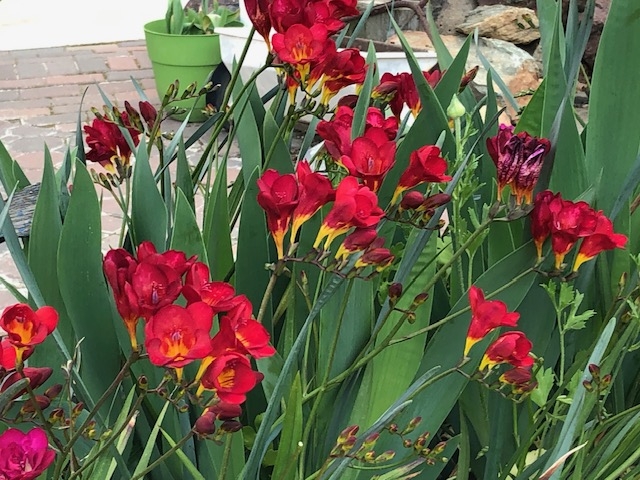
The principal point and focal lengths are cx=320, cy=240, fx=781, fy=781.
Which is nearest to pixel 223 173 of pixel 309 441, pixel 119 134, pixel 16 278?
pixel 119 134

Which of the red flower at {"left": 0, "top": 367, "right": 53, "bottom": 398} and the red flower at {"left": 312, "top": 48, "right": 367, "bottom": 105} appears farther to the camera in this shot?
the red flower at {"left": 312, "top": 48, "right": 367, "bottom": 105}

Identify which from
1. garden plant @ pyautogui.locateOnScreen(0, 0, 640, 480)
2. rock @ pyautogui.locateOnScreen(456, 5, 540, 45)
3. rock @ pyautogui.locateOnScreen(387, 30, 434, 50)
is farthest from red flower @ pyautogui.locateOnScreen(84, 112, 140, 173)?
rock @ pyautogui.locateOnScreen(456, 5, 540, 45)

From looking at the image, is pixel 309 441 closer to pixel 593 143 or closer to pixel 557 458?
pixel 557 458

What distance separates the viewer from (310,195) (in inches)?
20.7

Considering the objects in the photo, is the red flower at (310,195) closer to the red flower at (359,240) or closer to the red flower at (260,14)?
the red flower at (359,240)

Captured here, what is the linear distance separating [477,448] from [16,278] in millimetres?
1878

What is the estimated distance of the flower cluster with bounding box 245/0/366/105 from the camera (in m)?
0.64

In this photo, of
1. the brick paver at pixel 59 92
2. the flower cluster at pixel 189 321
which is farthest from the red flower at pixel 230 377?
the brick paver at pixel 59 92

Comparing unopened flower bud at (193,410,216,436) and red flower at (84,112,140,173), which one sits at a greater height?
red flower at (84,112,140,173)

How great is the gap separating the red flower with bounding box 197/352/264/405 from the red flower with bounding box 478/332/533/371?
188 mm

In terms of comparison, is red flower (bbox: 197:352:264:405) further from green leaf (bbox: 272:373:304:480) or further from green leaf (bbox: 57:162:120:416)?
green leaf (bbox: 57:162:120:416)

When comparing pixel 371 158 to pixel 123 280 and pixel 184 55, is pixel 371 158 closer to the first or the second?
pixel 123 280

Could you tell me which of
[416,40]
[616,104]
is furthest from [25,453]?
[416,40]

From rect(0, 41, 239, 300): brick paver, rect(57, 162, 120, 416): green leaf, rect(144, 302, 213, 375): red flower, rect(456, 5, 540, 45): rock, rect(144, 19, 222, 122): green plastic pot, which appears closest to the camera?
rect(144, 302, 213, 375): red flower
